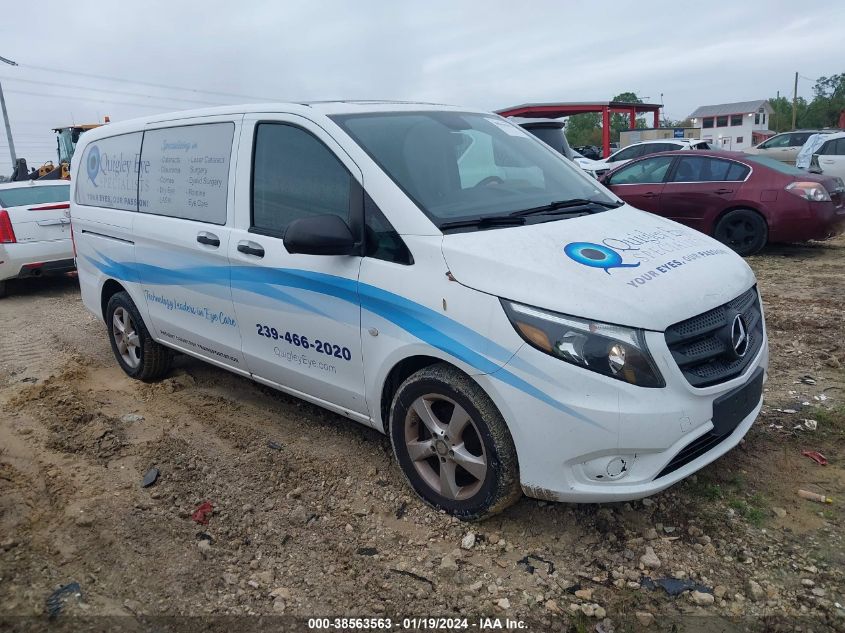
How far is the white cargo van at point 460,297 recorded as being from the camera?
2725 millimetres

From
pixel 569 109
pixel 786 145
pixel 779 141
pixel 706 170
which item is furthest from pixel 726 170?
pixel 569 109

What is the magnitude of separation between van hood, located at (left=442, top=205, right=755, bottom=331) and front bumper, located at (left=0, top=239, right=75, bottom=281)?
7644 mm

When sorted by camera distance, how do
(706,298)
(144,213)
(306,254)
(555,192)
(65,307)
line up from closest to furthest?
(706,298) < (306,254) < (555,192) < (144,213) < (65,307)

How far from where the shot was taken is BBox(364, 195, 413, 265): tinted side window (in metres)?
3.16

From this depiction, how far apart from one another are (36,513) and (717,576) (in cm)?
318

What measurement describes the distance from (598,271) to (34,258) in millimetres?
8239

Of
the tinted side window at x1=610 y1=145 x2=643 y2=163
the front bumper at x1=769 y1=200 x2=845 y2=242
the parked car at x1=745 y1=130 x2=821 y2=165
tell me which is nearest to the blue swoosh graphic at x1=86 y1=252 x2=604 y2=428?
the front bumper at x1=769 y1=200 x2=845 y2=242

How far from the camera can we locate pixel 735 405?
298cm

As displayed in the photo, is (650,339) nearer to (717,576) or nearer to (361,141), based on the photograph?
(717,576)

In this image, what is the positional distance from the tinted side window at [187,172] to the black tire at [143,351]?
0.85m

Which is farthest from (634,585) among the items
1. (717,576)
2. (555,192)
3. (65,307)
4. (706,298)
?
(65,307)

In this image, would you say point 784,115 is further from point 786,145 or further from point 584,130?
point 786,145

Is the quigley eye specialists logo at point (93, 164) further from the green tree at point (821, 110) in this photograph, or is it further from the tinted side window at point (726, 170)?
the green tree at point (821, 110)

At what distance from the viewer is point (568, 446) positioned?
2738 millimetres
